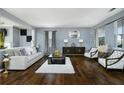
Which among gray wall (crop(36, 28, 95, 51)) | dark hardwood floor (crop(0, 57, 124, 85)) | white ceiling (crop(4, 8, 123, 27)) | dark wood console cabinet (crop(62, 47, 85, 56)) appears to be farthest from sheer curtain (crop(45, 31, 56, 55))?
dark hardwood floor (crop(0, 57, 124, 85))

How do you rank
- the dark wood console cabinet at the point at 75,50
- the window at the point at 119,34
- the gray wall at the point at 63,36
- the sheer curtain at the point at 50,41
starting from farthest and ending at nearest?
the gray wall at the point at 63,36
the sheer curtain at the point at 50,41
the dark wood console cabinet at the point at 75,50
the window at the point at 119,34

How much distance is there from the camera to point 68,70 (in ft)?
17.9

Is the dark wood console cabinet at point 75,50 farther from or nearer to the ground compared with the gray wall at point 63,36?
nearer to the ground

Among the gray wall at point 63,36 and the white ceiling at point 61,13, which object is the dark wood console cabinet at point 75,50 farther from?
→ the white ceiling at point 61,13

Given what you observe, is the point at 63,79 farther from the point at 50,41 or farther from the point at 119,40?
the point at 50,41

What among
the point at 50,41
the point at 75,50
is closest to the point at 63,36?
the point at 50,41

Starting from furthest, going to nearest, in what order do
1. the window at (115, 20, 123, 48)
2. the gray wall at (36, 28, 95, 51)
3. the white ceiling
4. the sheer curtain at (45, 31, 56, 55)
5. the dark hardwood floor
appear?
1. the gray wall at (36, 28, 95, 51)
2. the sheer curtain at (45, 31, 56, 55)
3. the window at (115, 20, 123, 48)
4. the white ceiling
5. the dark hardwood floor

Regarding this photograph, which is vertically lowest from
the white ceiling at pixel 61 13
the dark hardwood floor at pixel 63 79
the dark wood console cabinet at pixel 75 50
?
the dark hardwood floor at pixel 63 79

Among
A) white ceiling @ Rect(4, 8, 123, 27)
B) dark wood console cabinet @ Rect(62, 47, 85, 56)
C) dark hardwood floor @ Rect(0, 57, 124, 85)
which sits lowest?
dark hardwood floor @ Rect(0, 57, 124, 85)

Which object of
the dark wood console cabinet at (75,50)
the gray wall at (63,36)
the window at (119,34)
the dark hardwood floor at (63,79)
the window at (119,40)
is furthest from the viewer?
the gray wall at (63,36)

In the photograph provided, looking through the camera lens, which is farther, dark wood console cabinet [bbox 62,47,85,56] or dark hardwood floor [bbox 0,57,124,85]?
dark wood console cabinet [bbox 62,47,85,56]

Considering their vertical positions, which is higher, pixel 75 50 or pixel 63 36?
pixel 63 36

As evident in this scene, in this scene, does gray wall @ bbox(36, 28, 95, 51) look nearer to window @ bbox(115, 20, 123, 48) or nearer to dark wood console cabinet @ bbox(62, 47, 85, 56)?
dark wood console cabinet @ bbox(62, 47, 85, 56)

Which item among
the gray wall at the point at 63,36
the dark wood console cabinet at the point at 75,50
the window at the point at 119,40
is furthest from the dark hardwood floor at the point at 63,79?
the gray wall at the point at 63,36
